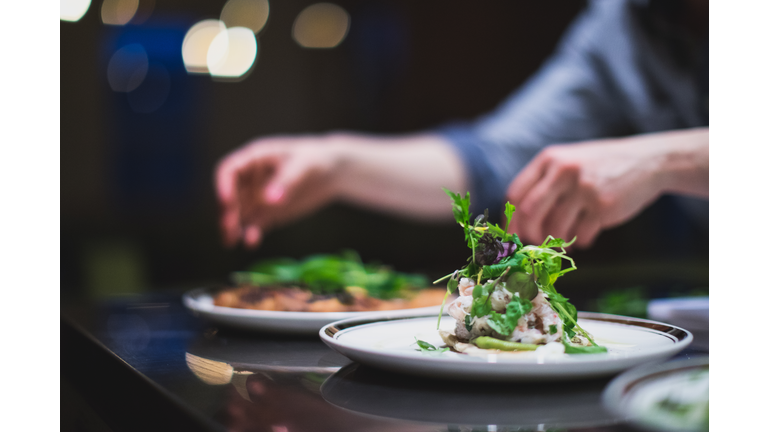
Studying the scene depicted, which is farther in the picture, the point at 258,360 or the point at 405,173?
the point at 405,173

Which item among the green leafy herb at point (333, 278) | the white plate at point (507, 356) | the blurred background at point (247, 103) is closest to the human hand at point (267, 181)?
the green leafy herb at point (333, 278)

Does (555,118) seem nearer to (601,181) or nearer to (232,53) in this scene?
(601,181)

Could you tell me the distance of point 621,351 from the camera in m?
0.81

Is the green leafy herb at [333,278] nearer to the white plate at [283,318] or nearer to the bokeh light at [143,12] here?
the white plate at [283,318]

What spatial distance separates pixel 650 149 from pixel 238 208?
118cm

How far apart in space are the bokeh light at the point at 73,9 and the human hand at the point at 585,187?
447cm

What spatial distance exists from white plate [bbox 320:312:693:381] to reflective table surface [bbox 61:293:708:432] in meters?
0.03

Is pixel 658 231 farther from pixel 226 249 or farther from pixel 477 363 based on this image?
pixel 477 363

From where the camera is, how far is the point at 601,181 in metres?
1.34

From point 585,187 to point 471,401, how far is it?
2.54ft

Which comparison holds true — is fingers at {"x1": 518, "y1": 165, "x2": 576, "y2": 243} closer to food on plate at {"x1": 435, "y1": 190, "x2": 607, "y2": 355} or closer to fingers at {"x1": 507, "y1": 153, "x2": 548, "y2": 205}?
fingers at {"x1": 507, "y1": 153, "x2": 548, "y2": 205}

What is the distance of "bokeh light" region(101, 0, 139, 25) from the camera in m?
4.98

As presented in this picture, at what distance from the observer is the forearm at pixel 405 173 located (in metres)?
2.42

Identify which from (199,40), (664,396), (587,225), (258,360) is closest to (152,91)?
(199,40)
